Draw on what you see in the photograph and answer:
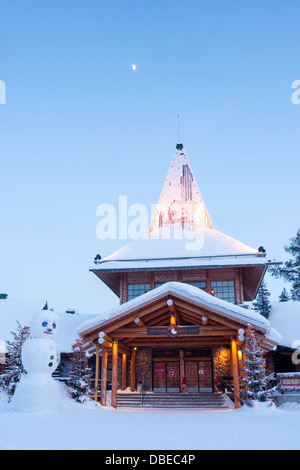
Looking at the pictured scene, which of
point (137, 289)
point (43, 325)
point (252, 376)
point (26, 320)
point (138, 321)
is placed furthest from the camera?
point (26, 320)

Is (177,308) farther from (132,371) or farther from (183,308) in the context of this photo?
(132,371)

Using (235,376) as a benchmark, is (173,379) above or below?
below

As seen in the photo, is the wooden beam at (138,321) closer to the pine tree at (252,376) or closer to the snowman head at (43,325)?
the snowman head at (43,325)

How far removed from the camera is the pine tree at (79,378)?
13.5 meters

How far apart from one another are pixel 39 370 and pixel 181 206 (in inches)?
622

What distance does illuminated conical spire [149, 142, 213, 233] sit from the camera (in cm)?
2484

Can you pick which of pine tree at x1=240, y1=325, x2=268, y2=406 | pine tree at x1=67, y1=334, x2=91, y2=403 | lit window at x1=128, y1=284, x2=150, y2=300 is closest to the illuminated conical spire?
lit window at x1=128, y1=284, x2=150, y2=300

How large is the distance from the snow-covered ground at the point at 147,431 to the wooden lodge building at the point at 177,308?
3.13 m

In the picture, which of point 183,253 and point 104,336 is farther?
point 183,253

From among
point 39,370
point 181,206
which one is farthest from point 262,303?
point 39,370

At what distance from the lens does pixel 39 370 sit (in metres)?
11.6

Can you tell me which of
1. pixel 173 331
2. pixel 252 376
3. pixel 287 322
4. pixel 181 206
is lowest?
pixel 252 376

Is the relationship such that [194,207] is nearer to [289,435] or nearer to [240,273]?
[240,273]
